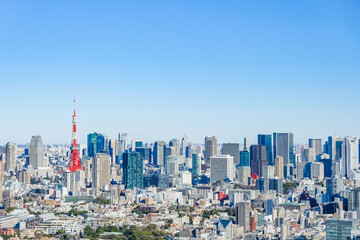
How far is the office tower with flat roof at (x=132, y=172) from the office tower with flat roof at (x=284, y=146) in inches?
317

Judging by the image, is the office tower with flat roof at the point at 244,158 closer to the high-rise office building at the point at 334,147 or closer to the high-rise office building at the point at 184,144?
the high-rise office building at the point at 334,147

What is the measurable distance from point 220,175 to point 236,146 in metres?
3.91

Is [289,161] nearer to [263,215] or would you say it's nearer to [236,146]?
[236,146]

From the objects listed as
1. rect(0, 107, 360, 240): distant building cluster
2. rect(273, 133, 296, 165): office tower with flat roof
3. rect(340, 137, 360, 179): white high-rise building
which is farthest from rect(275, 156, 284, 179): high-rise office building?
rect(340, 137, 360, 179): white high-rise building

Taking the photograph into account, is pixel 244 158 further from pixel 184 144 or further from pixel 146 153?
pixel 184 144

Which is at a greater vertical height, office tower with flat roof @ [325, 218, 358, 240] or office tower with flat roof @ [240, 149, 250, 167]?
office tower with flat roof @ [240, 149, 250, 167]

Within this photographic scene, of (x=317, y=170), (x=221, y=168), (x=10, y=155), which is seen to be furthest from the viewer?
(x=10, y=155)

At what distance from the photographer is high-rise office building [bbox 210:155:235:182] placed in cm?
2500

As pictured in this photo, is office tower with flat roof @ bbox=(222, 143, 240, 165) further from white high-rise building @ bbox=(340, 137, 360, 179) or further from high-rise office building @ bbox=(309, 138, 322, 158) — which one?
white high-rise building @ bbox=(340, 137, 360, 179)

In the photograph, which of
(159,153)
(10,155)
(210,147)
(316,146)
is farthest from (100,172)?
(316,146)

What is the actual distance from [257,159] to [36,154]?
9.65 meters

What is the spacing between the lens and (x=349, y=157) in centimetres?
2252

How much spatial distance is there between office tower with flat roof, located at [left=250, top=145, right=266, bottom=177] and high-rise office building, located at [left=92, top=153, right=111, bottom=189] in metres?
5.78

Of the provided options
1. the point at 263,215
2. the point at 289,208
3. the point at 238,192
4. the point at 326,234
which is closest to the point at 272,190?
the point at 238,192
